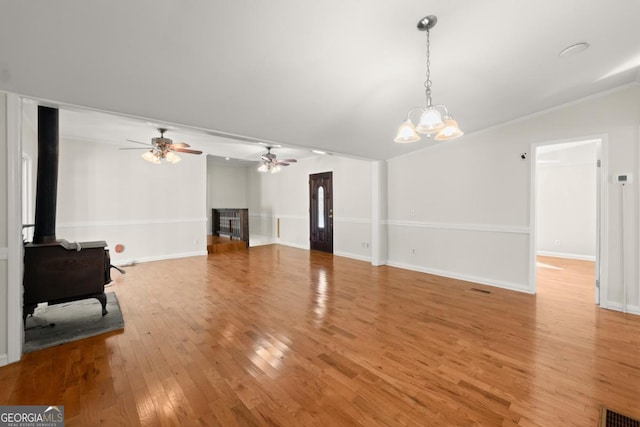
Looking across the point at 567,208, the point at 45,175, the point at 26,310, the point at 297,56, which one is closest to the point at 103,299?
the point at 26,310

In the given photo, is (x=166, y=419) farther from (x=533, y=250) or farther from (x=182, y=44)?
(x=533, y=250)

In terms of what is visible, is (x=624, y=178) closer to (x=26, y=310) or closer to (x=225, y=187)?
(x=26, y=310)

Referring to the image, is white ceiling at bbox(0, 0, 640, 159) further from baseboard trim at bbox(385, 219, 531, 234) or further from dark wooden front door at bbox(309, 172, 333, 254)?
dark wooden front door at bbox(309, 172, 333, 254)

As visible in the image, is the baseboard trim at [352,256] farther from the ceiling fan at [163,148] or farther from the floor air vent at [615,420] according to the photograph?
the floor air vent at [615,420]

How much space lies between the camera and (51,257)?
9.33 ft

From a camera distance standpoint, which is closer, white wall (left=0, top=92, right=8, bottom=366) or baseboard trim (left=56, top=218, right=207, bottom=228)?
white wall (left=0, top=92, right=8, bottom=366)

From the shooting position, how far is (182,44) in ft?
6.97

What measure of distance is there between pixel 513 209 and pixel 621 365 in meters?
2.46

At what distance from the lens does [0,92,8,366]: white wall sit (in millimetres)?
2289

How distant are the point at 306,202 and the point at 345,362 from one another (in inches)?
245

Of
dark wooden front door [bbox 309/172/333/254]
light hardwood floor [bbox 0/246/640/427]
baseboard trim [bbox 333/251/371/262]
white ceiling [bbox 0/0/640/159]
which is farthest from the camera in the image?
dark wooden front door [bbox 309/172/333/254]

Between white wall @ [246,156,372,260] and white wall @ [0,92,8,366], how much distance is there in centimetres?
564

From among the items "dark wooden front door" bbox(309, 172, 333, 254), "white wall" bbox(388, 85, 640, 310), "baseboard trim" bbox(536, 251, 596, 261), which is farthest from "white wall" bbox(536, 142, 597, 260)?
"dark wooden front door" bbox(309, 172, 333, 254)

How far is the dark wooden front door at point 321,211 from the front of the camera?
748 cm
